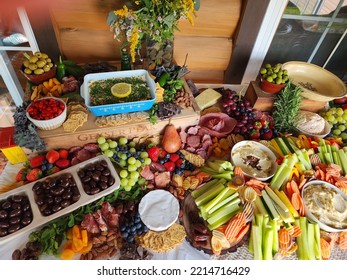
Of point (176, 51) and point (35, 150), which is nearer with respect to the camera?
point (35, 150)

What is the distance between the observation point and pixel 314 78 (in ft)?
6.29

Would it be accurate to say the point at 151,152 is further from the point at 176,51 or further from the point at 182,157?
the point at 176,51

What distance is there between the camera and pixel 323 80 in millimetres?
1895

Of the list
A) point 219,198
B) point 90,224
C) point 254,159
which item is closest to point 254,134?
point 254,159

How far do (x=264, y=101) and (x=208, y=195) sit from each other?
0.83m

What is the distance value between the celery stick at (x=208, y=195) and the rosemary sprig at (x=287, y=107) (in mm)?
728

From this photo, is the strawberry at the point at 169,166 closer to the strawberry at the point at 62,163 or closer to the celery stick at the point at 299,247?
the strawberry at the point at 62,163

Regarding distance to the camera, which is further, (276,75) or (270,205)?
(276,75)

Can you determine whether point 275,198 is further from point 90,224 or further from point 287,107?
point 90,224

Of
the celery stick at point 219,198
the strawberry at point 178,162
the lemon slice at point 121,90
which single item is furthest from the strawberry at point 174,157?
the lemon slice at point 121,90

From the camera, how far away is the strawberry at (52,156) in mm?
1393
